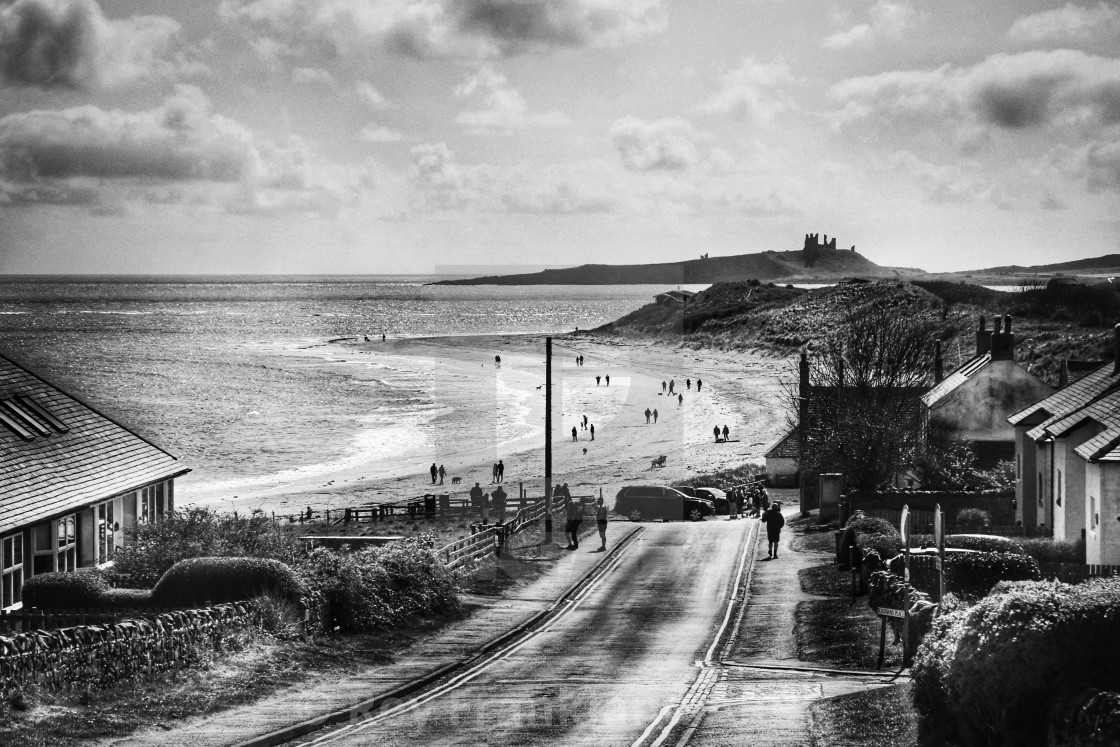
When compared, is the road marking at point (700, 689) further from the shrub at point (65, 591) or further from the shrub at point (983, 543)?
the shrub at point (65, 591)

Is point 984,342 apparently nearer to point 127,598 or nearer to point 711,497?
point 711,497

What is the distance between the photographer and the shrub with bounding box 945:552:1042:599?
2086 cm

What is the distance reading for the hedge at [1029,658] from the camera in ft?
37.7

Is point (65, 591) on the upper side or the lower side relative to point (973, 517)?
upper

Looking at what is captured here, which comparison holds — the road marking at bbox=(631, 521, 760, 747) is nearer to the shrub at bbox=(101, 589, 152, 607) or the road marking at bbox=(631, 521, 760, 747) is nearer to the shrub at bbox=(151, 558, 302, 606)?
the shrub at bbox=(151, 558, 302, 606)

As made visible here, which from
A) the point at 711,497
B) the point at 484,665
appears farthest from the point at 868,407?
the point at 484,665

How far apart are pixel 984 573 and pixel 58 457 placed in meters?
21.1

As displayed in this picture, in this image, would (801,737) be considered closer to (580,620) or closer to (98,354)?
(580,620)

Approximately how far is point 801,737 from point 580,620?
10979mm

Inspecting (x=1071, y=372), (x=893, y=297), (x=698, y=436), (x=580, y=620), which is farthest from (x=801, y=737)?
(x=893, y=297)

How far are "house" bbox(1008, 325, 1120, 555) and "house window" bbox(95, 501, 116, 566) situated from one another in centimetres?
2366

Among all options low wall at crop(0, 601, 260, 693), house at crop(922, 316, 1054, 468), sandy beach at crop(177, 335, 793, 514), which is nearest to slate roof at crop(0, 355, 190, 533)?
low wall at crop(0, 601, 260, 693)

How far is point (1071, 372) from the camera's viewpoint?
159 feet

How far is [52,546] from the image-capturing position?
27266mm
